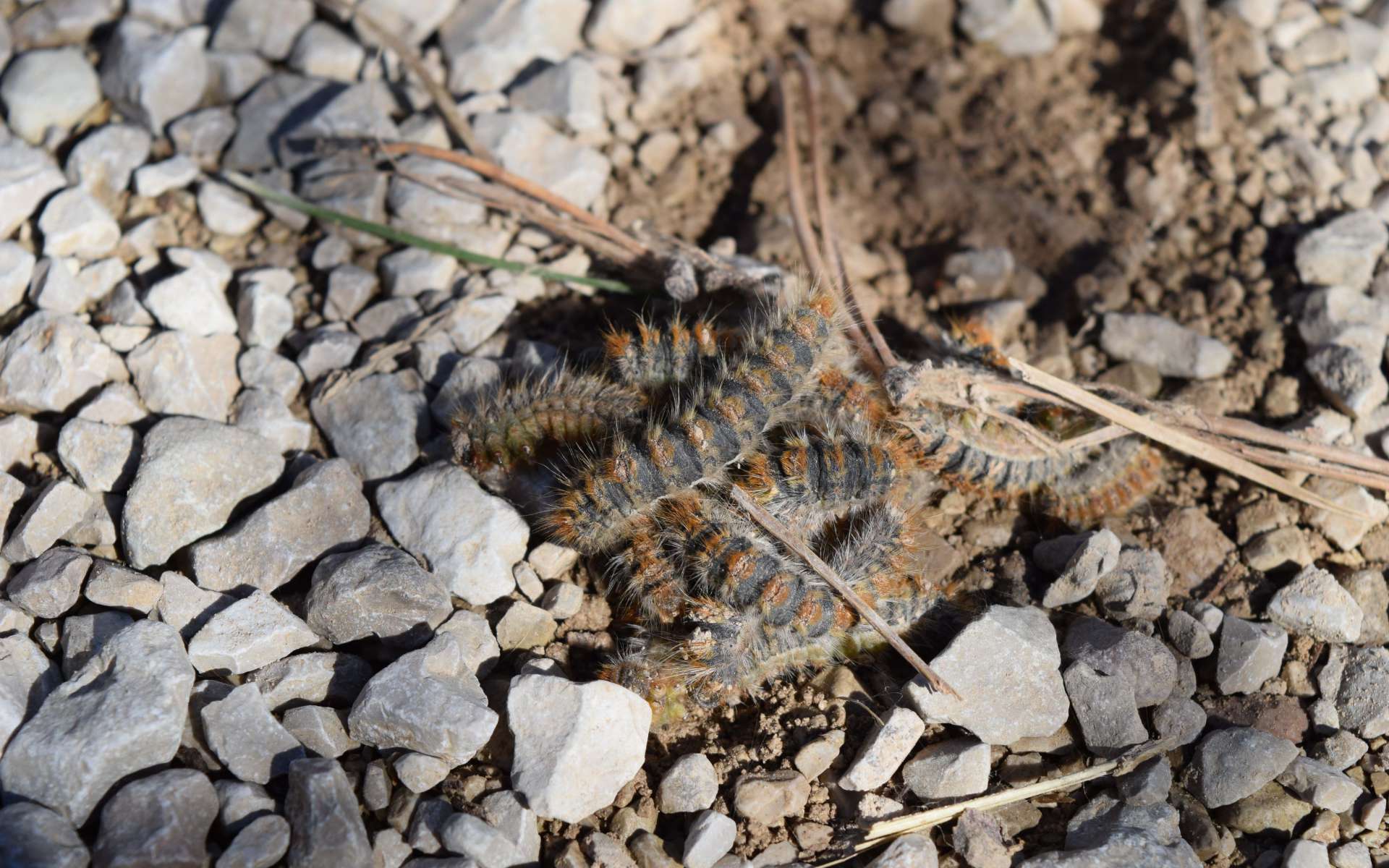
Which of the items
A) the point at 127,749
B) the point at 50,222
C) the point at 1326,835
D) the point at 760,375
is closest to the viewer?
the point at 127,749

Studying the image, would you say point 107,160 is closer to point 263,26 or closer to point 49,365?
point 263,26

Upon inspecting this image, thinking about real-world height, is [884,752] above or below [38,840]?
below

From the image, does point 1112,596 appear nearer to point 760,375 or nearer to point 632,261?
point 760,375

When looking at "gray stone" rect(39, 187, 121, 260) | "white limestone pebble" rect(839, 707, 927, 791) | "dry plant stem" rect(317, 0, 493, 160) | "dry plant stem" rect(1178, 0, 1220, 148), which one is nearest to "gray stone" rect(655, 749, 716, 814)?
"white limestone pebble" rect(839, 707, 927, 791)

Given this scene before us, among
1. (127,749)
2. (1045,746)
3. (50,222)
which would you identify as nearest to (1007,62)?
(1045,746)

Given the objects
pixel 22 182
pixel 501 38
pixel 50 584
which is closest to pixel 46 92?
→ pixel 22 182

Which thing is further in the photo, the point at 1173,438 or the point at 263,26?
the point at 263,26

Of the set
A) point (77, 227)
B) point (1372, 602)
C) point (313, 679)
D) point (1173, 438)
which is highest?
point (77, 227)
